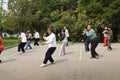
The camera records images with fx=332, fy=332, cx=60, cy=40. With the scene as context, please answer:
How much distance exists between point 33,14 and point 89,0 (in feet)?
63.0

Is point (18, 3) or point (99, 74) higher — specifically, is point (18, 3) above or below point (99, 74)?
above

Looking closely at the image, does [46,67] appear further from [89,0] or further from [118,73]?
[89,0]

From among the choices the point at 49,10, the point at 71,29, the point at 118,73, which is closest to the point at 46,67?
the point at 118,73

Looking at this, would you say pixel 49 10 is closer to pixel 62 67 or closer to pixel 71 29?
pixel 71 29

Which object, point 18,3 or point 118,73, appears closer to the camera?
point 118,73

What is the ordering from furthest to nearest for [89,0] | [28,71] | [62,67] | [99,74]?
[89,0] < [62,67] < [28,71] < [99,74]

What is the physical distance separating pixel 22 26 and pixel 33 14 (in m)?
3.01

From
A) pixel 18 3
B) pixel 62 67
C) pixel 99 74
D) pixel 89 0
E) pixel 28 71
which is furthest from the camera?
pixel 18 3

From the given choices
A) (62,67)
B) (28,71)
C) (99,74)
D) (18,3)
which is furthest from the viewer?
(18,3)

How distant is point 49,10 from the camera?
59656 millimetres

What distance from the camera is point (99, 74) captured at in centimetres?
1239

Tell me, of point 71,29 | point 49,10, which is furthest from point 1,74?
point 49,10

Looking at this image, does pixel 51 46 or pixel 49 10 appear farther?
pixel 49 10

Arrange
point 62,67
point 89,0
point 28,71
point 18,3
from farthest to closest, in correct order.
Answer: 1. point 18,3
2. point 89,0
3. point 62,67
4. point 28,71
